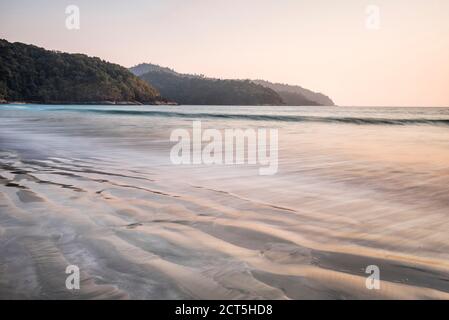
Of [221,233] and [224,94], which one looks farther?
[224,94]

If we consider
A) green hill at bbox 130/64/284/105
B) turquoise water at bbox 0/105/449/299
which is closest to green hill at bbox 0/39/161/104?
green hill at bbox 130/64/284/105

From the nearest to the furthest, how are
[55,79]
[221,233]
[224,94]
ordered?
1. [221,233]
2. [55,79]
3. [224,94]

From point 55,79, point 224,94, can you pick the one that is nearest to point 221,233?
point 55,79

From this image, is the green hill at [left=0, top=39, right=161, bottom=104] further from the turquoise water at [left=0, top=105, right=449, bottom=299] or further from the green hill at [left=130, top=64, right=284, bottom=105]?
the turquoise water at [left=0, top=105, right=449, bottom=299]

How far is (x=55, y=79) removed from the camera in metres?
111

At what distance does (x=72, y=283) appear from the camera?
2.03 m

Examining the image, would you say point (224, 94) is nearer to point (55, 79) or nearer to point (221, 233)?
point (55, 79)

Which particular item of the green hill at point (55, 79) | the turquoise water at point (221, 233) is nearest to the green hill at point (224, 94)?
the green hill at point (55, 79)

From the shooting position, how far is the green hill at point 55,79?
102 m

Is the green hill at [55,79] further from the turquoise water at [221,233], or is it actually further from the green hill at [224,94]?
the turquoise water at [221,233]

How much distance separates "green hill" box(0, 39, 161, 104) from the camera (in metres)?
102

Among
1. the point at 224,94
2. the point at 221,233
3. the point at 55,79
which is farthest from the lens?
the point at 224,94

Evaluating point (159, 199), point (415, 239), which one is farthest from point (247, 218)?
point (415, 239)

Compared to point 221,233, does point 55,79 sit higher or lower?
higher
